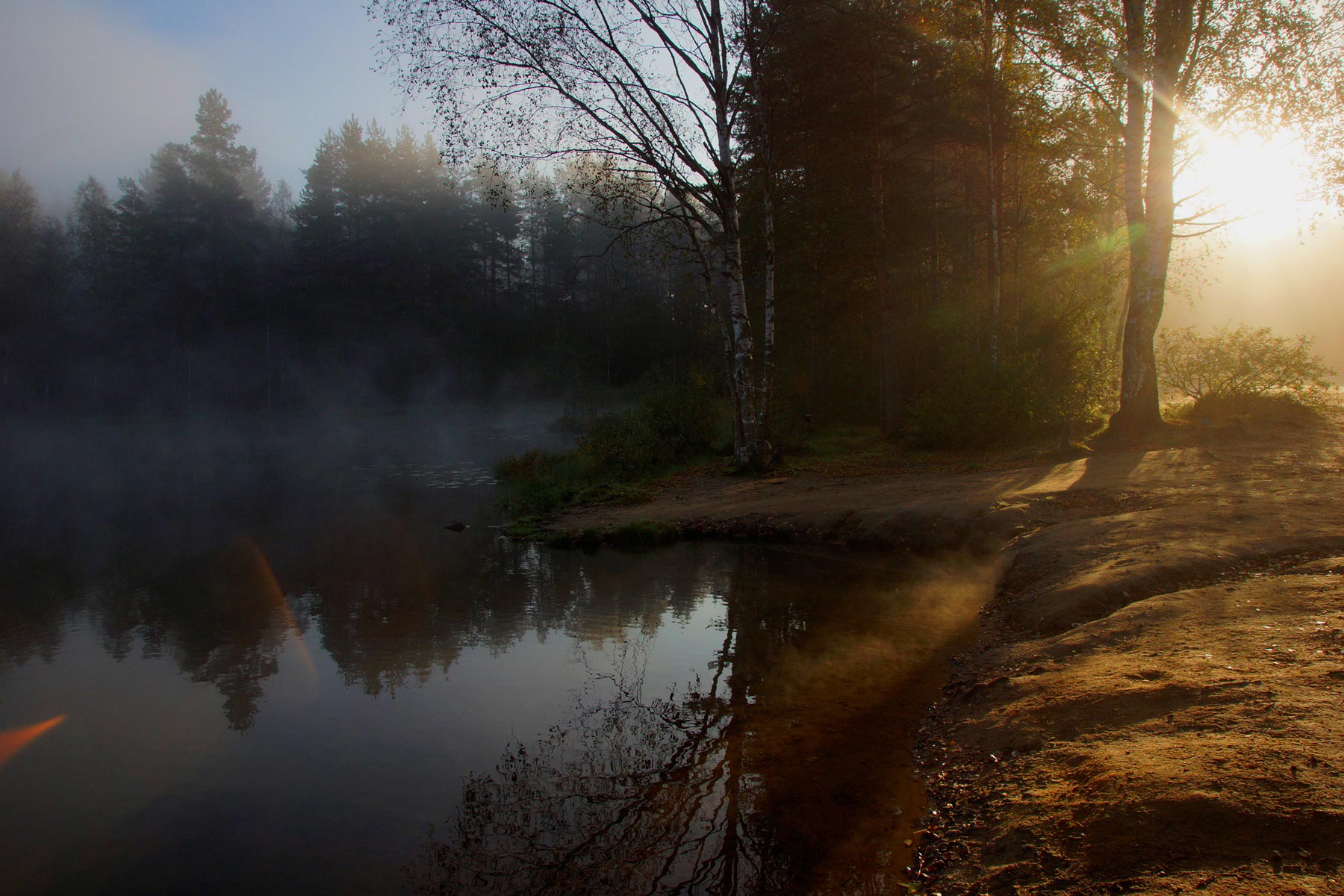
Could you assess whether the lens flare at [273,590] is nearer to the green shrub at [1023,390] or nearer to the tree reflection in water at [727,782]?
the tree reflection in water at [727,782]

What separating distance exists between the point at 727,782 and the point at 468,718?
6.76 feet

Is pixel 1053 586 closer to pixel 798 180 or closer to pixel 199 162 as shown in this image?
pixel 798 180

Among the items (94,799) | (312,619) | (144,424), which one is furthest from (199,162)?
(94,799)

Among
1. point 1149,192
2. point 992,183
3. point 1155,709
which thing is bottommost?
point 1155,709

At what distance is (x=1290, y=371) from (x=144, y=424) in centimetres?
4718

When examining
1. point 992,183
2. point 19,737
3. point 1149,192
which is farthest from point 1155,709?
point 992,183

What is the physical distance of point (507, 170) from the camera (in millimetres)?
13969

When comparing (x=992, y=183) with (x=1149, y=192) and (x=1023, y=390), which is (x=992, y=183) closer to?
(x=1149, y=192)

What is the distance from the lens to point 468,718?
532 centimetres

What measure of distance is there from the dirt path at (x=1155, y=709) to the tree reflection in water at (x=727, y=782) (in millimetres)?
319

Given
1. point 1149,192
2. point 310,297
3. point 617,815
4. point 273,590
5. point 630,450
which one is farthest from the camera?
point 310,297

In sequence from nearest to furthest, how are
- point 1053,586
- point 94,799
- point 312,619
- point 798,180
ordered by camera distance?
point 94,799 → point 1053,586 → point 312,619 → point 798,180

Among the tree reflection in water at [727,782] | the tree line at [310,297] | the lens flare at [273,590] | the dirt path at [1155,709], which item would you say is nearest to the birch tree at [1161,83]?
the dirt path at [1155,709]

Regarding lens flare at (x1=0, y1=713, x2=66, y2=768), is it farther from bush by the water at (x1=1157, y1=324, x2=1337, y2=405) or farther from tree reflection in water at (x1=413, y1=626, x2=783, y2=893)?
bush by the water at (x1=1157, y1=324, x2=1337, y2=405)
